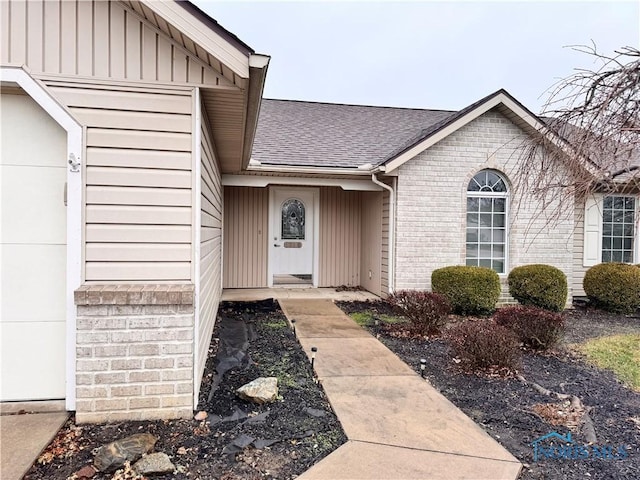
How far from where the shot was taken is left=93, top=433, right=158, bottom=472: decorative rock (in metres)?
2.41

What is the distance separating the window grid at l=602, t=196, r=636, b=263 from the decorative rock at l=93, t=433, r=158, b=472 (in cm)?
992

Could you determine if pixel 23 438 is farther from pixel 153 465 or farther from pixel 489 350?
pixel 489 350

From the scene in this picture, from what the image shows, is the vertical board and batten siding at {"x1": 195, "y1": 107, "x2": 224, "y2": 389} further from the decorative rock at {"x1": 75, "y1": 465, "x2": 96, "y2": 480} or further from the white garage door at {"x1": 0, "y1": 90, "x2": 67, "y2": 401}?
the white garage door at {"x1": 0, "y1": 90, "x2": 67, "y2": 401}

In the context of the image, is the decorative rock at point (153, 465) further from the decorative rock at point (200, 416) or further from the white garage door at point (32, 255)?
the white garage door at point (32, 255)

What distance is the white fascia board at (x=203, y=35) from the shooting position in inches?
110

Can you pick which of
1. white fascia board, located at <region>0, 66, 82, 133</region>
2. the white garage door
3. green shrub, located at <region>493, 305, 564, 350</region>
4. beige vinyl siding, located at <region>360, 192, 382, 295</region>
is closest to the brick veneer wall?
the white garage door

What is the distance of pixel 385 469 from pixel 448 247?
238 inches

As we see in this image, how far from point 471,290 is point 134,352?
574cm

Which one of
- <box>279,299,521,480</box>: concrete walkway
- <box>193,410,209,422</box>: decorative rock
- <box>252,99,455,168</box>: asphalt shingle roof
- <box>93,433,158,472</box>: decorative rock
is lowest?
<box>279,299,521,480</box>: concrete walkway

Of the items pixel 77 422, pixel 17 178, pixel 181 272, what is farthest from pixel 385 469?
pixel 17 178

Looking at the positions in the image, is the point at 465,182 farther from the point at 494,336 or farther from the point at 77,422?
the point at 77,422

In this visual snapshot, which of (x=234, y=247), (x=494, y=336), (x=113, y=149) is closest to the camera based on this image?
(x=113, y=149)

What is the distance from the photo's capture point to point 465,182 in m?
7.95

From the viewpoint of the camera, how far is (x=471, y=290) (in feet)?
23.3
